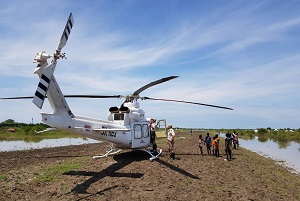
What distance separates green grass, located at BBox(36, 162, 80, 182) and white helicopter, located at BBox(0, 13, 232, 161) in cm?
190

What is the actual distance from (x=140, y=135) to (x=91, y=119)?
3.97m

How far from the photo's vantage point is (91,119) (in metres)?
14.4

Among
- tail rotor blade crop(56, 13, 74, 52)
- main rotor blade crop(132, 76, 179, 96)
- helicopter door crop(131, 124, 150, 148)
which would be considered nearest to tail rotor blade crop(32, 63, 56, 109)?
tail rotor blade crop(56, 13, 74, 52)

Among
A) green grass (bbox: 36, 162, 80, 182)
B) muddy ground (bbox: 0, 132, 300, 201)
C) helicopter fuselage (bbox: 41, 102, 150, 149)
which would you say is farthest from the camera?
helicopter fuselage (bbox: 41, 102, 150, 149)

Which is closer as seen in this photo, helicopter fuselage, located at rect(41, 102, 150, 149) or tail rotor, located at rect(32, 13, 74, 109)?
tail rotor, located at rect(32, 13, 74, 109)

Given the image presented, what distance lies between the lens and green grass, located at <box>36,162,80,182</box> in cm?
1179

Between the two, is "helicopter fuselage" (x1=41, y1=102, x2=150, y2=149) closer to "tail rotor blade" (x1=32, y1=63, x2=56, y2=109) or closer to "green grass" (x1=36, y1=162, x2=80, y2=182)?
"green grass" (x1=36, y1=162, x2=80, y2=182)

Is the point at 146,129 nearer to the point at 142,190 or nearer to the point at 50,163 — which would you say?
the point at 50,163

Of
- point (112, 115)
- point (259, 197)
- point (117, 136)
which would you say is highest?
point (112, 115)

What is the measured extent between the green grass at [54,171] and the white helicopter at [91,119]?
1898 mm

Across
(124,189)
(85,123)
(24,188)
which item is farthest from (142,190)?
(85,123)

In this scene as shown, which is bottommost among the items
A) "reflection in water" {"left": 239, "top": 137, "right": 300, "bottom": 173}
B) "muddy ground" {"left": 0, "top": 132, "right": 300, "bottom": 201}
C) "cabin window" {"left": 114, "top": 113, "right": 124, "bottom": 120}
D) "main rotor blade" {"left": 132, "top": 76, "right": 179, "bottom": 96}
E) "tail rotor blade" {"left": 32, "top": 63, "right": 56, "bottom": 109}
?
"reflection in water" {"left": 239, "top": 137, "right": 300, "bottom": 173}

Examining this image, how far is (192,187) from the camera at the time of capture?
10688 mm

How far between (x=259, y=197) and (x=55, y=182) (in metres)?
7.94
